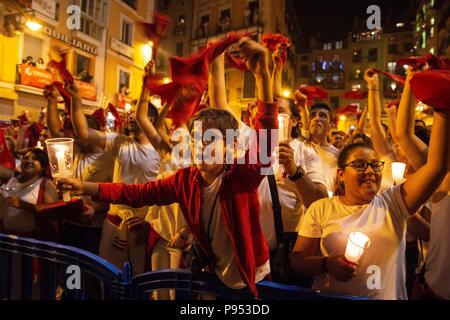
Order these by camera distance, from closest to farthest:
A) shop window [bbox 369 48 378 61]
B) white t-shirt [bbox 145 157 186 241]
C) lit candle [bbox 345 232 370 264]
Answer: lit candle [bbox 345 232 370 264] → white t-shirt [bbox 145 157 186 241] → shop window [bbox 369 48 378 61]

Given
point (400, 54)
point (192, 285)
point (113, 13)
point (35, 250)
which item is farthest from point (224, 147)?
point (400, 54)

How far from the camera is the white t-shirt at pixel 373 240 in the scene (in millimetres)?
2062

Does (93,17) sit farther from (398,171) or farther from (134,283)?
(134,283)

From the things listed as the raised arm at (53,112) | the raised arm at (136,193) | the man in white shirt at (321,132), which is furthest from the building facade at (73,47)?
the raised arm at (136,193)

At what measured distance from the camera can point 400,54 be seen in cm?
5022

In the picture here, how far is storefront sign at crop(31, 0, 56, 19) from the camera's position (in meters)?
16.4

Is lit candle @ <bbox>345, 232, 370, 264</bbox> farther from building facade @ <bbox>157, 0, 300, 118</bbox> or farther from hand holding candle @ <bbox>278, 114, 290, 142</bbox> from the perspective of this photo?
building facade @ <bbox>157, 0, 300, 118</bbox>

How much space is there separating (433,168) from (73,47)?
20492mm

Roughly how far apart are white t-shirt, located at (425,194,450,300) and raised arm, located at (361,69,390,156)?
1504 mm

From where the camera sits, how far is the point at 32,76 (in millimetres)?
16094

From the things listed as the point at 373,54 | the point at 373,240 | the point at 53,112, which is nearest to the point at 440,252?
the point at 373,240

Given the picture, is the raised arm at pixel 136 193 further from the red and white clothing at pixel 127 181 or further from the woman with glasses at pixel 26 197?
the woman with glasses at pixel 26 197

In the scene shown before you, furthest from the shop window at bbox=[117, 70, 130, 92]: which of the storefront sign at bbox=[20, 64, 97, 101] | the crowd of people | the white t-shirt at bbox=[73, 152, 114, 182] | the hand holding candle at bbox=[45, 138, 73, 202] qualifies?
the hand holding candle at bbox=[45, 138, 73, 202]
